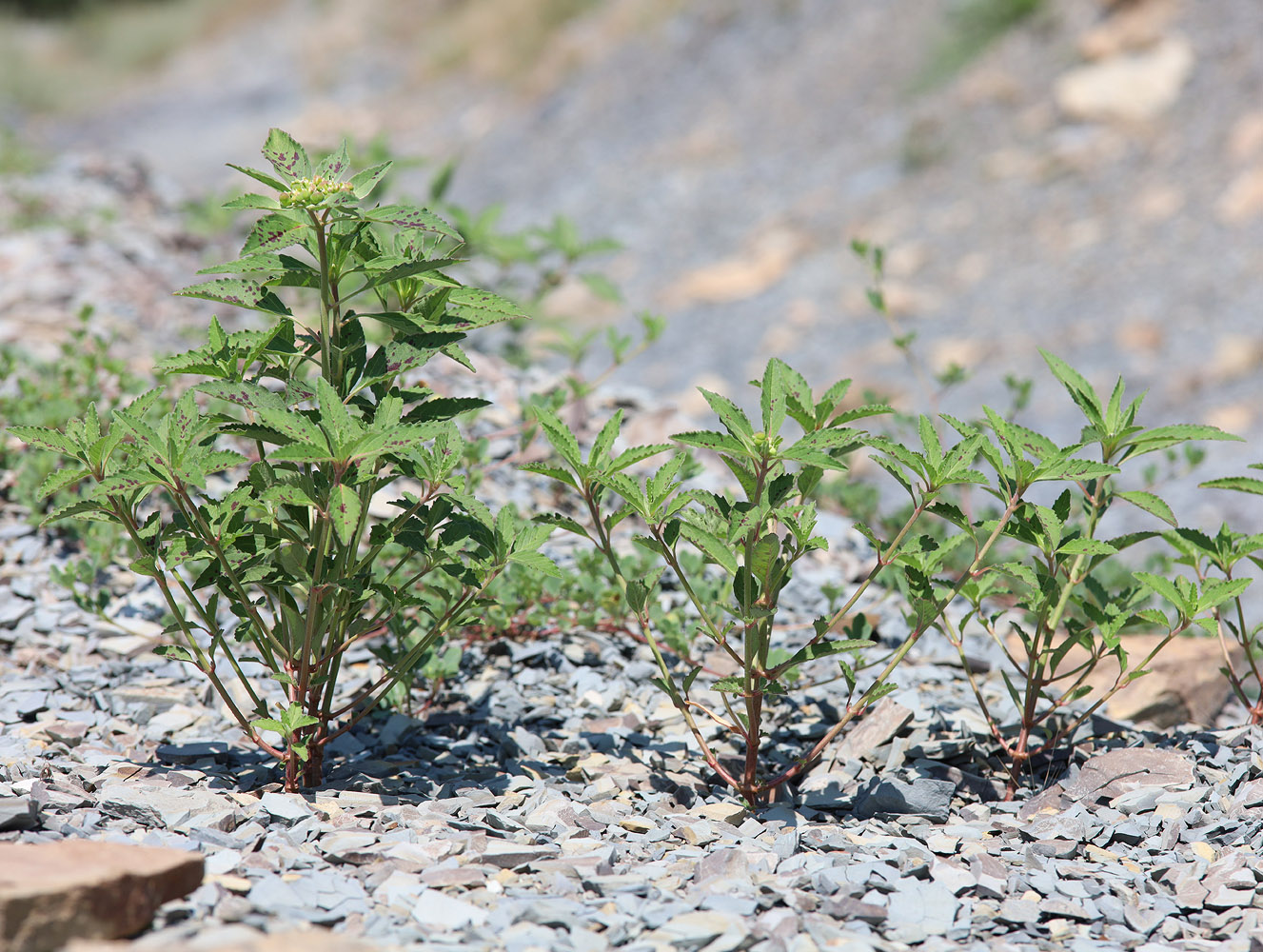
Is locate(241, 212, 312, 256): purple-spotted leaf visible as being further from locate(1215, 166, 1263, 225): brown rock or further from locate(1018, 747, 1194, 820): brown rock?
locate(1215, 166, 1263, 225): brown rock

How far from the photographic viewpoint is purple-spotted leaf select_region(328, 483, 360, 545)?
1.88 meters

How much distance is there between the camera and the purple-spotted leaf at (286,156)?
A: 79.7 inches

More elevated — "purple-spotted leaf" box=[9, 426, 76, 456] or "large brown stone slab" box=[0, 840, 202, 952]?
"purple-spotted leaf" box=[9, 426, 76, 456]

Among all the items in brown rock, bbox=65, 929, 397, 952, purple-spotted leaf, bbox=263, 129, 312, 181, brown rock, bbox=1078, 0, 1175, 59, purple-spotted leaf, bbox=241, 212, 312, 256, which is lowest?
brown rock, bbox=65, 929, 397, 952

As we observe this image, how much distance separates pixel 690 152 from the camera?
10.4m

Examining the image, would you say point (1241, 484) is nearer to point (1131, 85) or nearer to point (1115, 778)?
point (1115, 778)

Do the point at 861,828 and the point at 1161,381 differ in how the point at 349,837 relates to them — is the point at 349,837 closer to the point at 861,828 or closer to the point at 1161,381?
the point at 861,828

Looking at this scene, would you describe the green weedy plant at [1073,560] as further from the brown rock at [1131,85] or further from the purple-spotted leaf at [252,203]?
the brown rock at [1131,85]

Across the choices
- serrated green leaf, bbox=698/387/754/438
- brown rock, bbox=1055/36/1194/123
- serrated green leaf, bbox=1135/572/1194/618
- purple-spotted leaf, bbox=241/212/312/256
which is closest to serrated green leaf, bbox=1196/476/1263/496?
serrated green leaf, bbox=1135/572/1194/618

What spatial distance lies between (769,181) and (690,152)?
1105 mm

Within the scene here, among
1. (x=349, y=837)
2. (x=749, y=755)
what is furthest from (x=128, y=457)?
(x=749, y=755)

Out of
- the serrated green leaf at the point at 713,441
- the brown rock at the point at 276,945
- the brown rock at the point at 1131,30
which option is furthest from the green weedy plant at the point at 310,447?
the brown rock at the point at 1131,30

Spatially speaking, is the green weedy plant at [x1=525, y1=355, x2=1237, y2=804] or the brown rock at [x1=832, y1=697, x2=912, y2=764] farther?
the brown rock at [x1=832, y1=697, x2=912, y2=764]

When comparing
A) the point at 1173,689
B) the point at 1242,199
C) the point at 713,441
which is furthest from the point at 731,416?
the point at 1242,199
